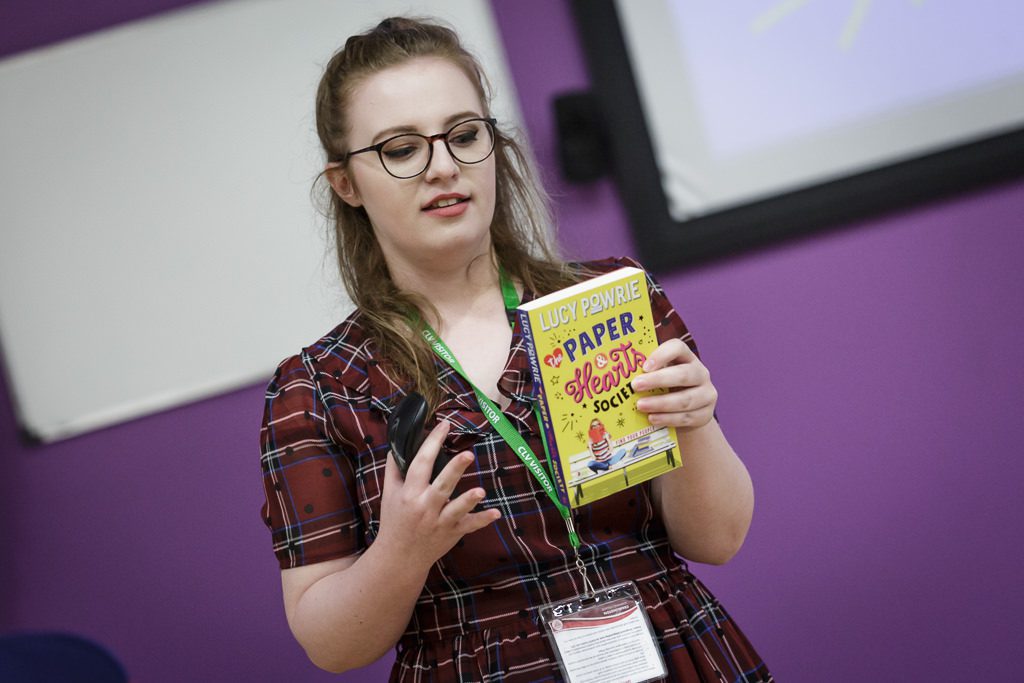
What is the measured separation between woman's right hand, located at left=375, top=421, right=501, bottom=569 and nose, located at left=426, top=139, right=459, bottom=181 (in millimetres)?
318

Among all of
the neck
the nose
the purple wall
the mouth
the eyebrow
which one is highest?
the eyebrow

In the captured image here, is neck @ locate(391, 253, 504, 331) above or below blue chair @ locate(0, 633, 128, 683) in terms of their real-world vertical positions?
above

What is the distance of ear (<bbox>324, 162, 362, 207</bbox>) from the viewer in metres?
1.28

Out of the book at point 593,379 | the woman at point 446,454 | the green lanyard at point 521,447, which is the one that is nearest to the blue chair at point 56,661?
the woman at point 446,454

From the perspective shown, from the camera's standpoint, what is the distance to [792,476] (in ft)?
8.11

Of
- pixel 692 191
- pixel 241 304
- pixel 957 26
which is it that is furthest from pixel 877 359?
pixel 241 304

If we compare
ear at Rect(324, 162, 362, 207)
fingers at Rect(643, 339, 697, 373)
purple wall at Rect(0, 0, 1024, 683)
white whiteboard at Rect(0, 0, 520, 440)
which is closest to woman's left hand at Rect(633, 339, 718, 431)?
fingers at Rect(643, 339, 697, 373)

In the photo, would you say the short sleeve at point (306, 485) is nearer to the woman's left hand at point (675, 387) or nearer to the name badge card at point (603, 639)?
the name badge card at point (603, 639)

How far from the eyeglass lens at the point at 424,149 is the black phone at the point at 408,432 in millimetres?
306

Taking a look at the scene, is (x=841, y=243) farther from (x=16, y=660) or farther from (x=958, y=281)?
(x=16, y=660)

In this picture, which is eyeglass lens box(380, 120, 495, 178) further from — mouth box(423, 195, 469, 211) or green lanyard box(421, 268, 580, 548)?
green lanyard box(421, 268, 580, 548)

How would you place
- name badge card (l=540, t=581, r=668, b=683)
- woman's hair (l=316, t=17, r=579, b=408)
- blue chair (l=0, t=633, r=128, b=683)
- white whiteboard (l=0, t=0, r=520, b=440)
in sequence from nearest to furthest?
name badge card (l=540, t=581, r=668, b=683) → woman's hair (l=316, t=17, r=579, b=408) → blue chair (l=0, t=633, r=128, b=683) → white whiteboard (l=0, t=0, r=520, b=440)

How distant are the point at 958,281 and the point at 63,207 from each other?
7.34ft

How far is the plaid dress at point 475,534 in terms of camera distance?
1.14m
